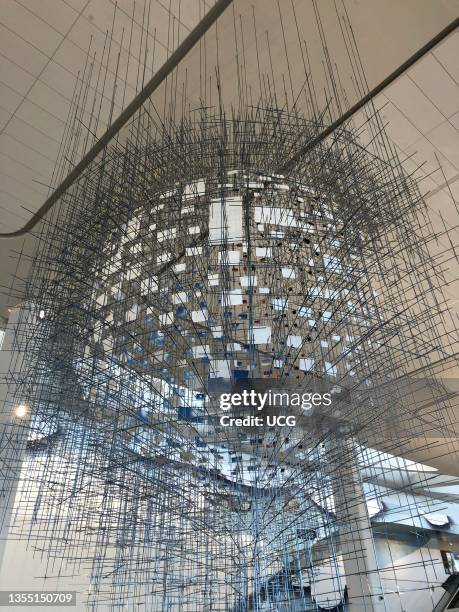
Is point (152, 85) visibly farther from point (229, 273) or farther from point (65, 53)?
point (229, 273)

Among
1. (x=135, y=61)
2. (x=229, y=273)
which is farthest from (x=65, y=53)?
(x=229, y=273)

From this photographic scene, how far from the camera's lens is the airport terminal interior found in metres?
2.32

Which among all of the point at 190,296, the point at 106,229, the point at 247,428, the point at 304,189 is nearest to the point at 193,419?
the point at 247,428

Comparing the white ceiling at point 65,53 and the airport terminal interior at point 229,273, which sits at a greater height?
the white ceiling at point 65,53

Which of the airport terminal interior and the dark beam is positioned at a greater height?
the dark beam

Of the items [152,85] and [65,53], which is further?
[152,85]

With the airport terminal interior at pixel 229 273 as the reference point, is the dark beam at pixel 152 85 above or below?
above

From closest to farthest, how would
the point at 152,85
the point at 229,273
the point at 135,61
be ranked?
the point at 229,273, the point at 135,61, the point at 152,85

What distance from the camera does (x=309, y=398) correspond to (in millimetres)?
2342

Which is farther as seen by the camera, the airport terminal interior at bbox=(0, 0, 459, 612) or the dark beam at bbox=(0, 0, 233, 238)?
the dark beam at bbox=(0, 0, 233, 238)

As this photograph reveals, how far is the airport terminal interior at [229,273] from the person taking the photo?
2318mm

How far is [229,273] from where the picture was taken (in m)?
2.53

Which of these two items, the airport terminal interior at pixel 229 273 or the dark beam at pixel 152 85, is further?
the dark beam at pixel 152 85

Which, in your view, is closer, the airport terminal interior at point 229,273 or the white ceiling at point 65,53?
the airport terminal interior at point 229,273
